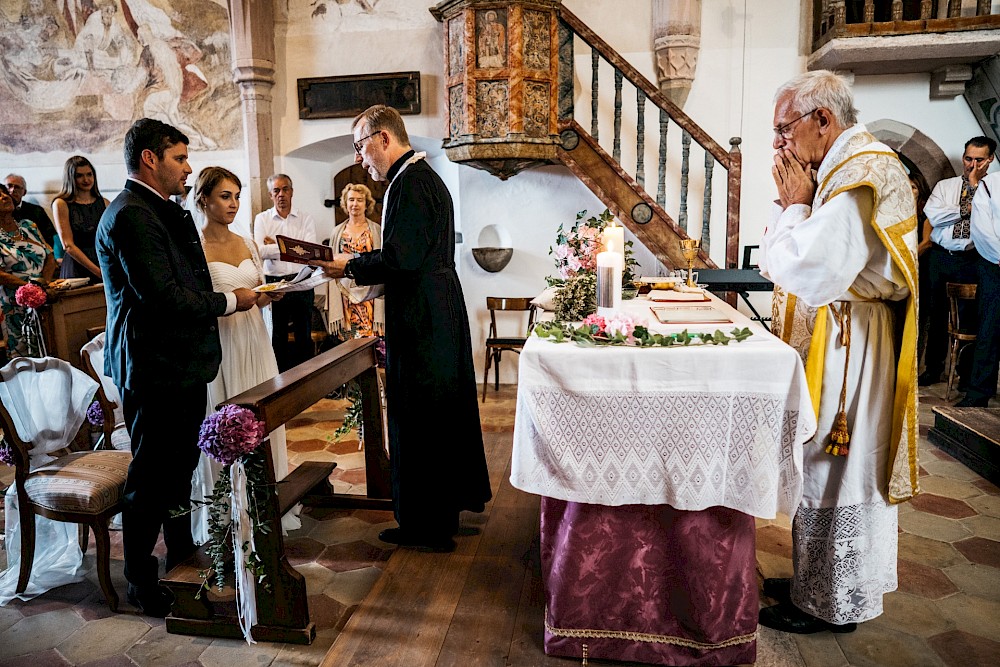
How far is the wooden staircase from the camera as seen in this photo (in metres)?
5.65

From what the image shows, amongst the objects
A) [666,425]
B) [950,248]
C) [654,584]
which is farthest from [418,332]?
[950,248]

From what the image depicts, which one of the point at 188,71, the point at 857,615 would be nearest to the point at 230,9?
the point at 188,71

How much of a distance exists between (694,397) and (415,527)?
169 centimetres

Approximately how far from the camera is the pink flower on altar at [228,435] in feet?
7.72

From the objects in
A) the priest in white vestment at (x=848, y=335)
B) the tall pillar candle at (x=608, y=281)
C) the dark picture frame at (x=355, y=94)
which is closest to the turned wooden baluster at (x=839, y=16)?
the dark picture frame at (x=355, y=94)

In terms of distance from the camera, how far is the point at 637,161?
600 centimetres

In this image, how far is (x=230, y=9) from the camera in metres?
6.88

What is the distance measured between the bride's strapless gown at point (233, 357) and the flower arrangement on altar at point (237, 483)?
724 millimetres

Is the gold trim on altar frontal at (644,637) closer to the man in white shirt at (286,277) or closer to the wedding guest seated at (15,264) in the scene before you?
the man in white shirt at (286,277)

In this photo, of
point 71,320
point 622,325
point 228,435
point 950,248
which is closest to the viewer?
point 622,325

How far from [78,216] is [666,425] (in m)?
6.24

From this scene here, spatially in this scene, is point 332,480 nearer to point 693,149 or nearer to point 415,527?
point 415,527

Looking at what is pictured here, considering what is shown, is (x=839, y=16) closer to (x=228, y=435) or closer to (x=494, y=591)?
(x=494, y=591)

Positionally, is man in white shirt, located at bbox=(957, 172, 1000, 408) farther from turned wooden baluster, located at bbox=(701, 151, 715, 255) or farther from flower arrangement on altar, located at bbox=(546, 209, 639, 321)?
flower arrangement on altar, located at bbox=(546, 209, 639, 321)
